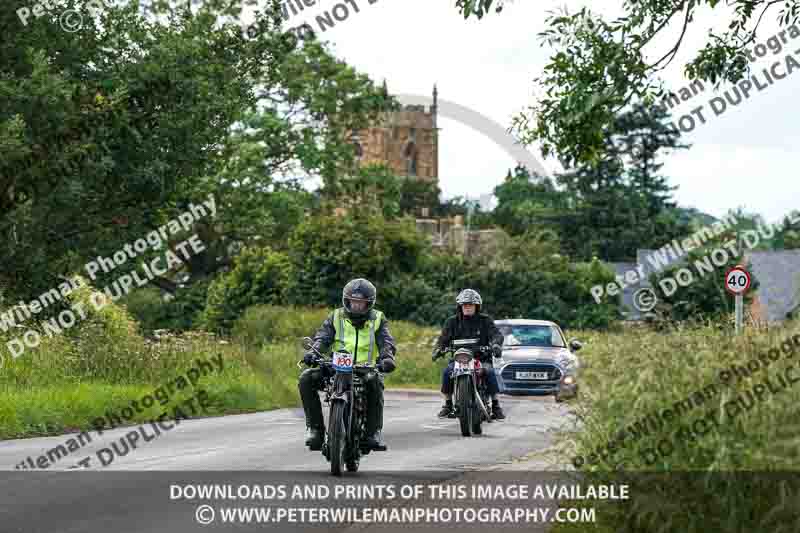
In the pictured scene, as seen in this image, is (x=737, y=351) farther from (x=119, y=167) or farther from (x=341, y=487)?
(x=119, y=167)

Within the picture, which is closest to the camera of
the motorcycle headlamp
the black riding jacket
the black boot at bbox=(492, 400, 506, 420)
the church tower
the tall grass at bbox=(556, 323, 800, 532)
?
the tall grass at bbox=(556, 323, 800, 532)

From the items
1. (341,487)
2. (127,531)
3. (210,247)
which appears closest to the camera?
(127,531)

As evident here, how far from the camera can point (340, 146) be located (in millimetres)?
60750

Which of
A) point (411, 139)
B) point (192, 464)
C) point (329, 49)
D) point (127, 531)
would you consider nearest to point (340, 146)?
point (329, 49)

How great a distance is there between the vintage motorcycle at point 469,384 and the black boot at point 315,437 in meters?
5.54

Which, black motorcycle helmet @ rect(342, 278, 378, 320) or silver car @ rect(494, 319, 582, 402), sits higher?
black motorcycle helmet @ rect(342, 278, 378, 320)

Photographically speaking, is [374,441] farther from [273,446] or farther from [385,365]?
[273,446]

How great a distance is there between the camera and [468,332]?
2023cm

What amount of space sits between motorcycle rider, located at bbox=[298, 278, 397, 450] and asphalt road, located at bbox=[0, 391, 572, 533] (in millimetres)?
486

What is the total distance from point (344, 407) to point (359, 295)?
1.09 metres

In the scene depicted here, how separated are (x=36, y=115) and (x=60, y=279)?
441 centimetres

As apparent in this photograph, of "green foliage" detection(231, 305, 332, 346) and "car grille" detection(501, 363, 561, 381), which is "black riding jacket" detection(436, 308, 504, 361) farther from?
"green foliage" detection(231, 305, 332, 346)

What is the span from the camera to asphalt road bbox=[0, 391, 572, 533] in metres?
10.7

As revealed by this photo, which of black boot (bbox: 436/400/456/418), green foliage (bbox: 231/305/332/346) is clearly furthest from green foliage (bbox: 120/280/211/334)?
black boot (bbox: 436/400/456/418)
